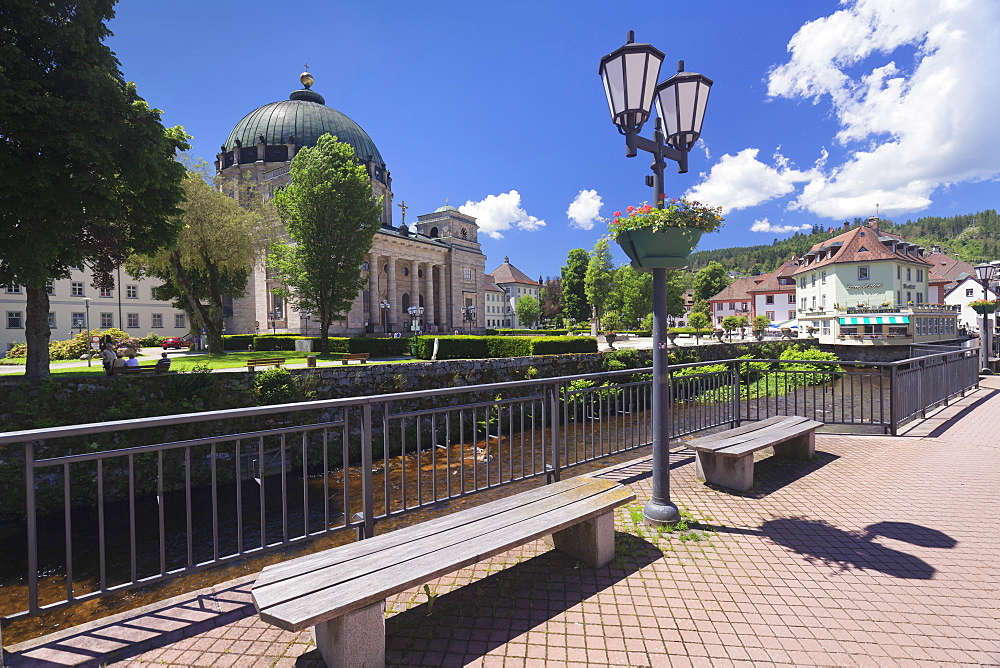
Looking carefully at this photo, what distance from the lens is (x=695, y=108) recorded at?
444 centimetres

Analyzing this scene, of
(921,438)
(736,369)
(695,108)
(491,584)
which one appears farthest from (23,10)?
(921,438)

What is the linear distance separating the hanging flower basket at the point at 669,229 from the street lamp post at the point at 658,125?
14 cm

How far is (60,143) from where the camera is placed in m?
10.7

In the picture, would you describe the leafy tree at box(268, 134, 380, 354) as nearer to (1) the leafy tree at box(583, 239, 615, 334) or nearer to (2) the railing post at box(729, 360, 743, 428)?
(2) the railing post at box(729, 360, 743, 428)

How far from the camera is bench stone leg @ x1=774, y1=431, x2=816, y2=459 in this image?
6.34m

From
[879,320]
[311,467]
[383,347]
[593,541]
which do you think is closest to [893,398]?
[593,541]

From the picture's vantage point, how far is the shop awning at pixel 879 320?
3378cm

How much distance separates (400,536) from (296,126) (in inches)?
2395

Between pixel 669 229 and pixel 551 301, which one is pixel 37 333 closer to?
pixel 669 229

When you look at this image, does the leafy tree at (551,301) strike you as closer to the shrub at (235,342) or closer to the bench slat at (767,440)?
the shrub at (235,342)

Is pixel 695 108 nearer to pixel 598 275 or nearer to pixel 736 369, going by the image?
pixel 736 369

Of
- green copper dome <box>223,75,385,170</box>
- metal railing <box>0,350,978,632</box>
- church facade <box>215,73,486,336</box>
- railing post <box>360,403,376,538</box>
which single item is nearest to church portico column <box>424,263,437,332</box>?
church facade <box>215,73,486,336</box>

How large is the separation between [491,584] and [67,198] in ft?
46.2

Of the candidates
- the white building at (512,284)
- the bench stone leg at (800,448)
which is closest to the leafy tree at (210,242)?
the bench stone leg at (800,448)
